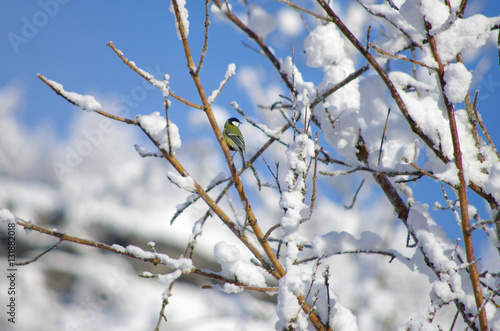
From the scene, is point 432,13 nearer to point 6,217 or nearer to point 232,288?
point 232,288

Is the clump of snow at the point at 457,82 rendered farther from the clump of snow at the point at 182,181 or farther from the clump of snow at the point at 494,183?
the clump of snow at the point at 182,181

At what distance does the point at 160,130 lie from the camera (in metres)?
0.95

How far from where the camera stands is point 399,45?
4.31 feet

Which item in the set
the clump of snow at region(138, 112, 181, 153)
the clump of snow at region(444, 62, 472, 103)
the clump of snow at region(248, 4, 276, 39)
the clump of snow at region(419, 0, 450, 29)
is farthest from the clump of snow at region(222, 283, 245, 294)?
the clump of snow at region(248, 4, 276, 39)

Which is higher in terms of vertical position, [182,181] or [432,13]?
[432,13]

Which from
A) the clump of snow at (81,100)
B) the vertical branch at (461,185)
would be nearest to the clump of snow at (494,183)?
the vertical branch at (461,185)

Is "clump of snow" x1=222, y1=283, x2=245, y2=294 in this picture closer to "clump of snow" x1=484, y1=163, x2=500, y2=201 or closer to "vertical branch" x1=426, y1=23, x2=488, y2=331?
"vertical branch" x1=426, y1=23, x2=488, y2=331

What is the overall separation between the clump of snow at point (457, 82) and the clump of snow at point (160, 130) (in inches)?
28.7

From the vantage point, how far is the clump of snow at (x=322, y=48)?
1.63m

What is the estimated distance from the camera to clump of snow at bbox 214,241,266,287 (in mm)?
1002

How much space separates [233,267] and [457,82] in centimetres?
79

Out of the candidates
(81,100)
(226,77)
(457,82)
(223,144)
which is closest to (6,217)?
(81,100)

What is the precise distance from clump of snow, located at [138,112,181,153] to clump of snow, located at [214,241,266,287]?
341 mm

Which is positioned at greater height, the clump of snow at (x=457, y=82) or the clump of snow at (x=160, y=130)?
the clump of snow at (x=457, y=82)
